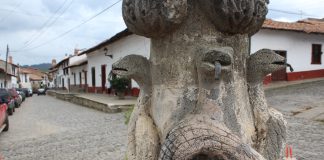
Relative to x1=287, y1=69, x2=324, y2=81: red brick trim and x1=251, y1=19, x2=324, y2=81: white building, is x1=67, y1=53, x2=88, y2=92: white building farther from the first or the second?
x1=251, y1=19, x2=324, y2=81: white building

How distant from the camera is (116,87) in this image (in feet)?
63.2

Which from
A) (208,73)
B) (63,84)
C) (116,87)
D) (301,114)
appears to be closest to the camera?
(208,73)

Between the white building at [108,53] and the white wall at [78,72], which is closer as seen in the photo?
the white building at [108,53]

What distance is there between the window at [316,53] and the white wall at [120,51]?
1078 centimetres

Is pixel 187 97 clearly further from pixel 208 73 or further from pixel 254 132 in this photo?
pixel 254 132

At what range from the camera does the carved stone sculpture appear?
67.5 inches

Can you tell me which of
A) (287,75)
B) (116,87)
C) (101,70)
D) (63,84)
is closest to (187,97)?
(116,87)

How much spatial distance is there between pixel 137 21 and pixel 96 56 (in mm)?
26745

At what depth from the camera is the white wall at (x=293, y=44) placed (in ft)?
60.3

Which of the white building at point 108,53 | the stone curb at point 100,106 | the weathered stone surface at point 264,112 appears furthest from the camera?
the white building at point 108,53

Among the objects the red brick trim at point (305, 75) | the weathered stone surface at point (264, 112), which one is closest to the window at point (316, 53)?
the red brick trim at point (305, 75)

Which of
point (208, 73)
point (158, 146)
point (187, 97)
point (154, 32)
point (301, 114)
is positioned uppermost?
point (154, 32)

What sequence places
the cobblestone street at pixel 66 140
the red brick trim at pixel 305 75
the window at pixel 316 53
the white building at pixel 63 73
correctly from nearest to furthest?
the cobblestone street at pixel 66 140 → the red brick trim at pixel 305 75 → the window at pixel 316 53 → the white building at pixel 63 73

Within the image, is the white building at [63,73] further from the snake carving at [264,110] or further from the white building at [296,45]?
the snake carving at [264,110]
